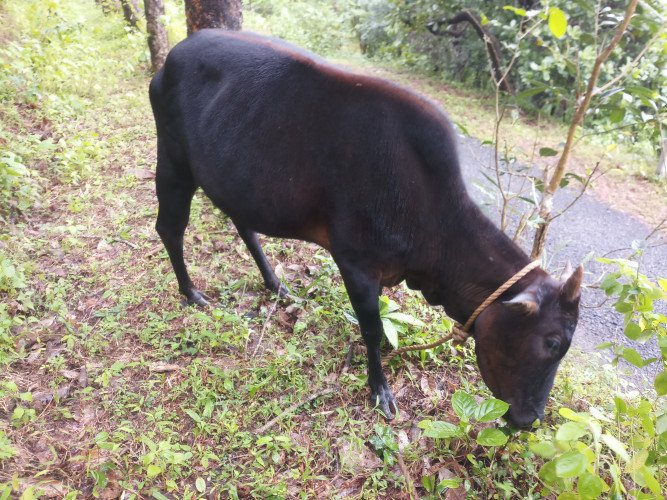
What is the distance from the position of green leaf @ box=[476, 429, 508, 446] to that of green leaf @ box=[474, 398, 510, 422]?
0.21 ft

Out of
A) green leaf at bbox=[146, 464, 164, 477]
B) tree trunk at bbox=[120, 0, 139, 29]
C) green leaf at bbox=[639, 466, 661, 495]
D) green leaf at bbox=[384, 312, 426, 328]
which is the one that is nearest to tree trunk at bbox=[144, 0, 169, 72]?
tree trunk at bbox=[120, 0, 139, 29]

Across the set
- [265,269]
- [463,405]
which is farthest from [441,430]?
[265,269]

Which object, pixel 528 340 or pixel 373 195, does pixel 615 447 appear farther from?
pixel 373 195

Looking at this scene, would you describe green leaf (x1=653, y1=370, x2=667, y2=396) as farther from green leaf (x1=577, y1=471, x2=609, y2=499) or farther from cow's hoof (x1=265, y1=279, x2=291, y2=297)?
cow's hoof (x1=265, y1=279, x2=291, y2=297)

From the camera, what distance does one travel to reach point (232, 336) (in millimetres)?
3529

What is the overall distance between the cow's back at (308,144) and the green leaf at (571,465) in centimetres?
132

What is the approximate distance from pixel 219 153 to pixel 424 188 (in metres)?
1.31

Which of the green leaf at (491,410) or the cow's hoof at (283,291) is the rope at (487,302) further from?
the cow's hoof at (283,291)

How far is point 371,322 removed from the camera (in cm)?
292

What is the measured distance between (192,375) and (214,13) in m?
3.57

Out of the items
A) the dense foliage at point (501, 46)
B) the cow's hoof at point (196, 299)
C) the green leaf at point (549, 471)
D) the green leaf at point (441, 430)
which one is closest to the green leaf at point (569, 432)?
the green leaf at point (549, 471)

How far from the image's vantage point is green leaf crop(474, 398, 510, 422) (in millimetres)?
2328

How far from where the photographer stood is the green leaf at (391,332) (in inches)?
128

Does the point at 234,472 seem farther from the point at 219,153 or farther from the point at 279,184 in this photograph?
the point at 219,153
